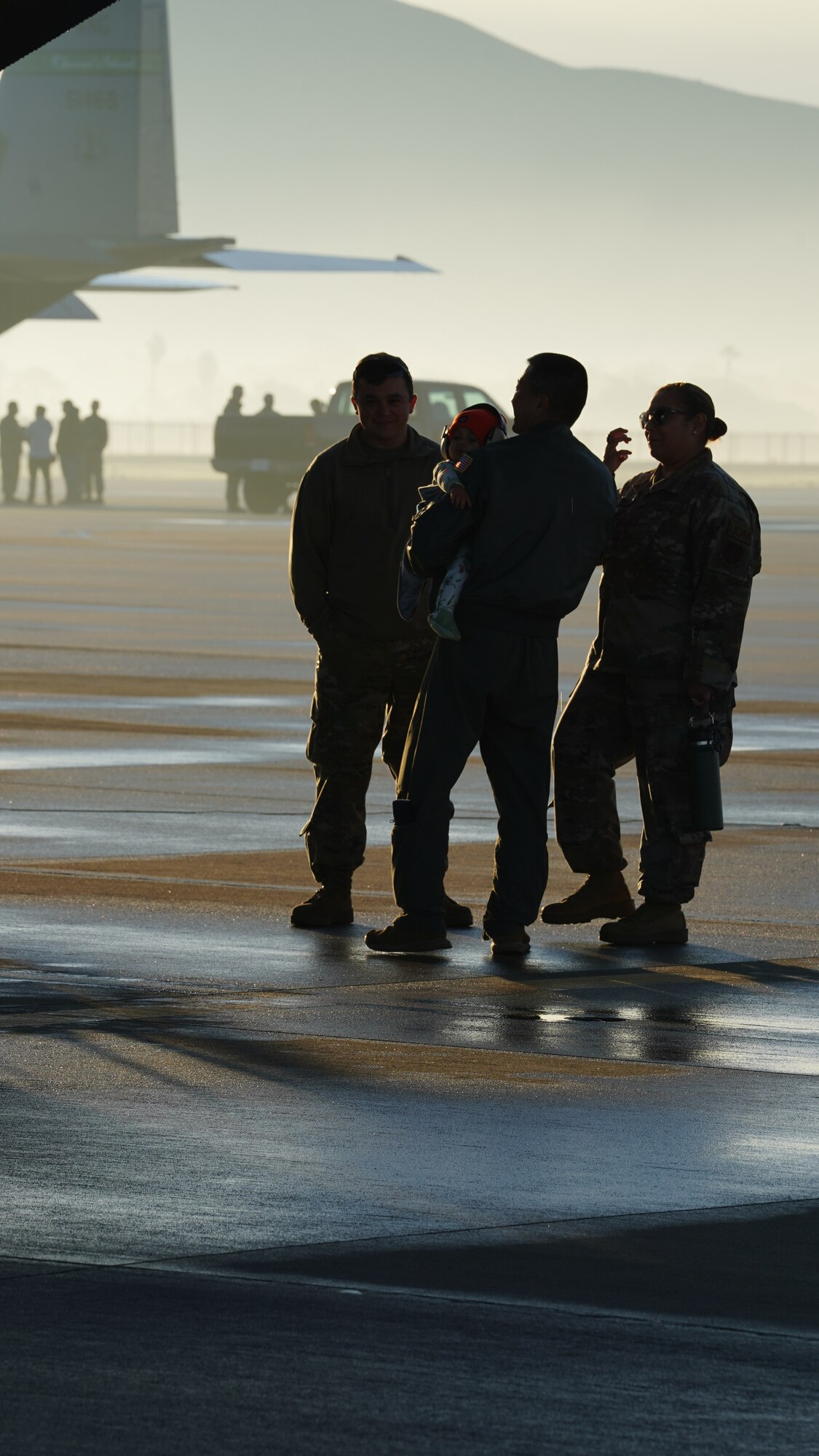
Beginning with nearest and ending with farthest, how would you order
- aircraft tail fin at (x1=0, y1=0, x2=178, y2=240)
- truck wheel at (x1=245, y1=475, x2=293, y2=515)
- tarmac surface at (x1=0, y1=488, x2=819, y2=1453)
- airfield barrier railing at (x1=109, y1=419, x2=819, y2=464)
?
tarmac surface at (x1=0, y1=488, x2=819, y2=1453), truck wheel at (x1=245, y1=475, x2=293, y2=515), aircraft tail fin at (x1=0, y1=0, x2=178, y2=240), airfield barrier railing at (x1=109, y1=419, x2=819, y2=464)

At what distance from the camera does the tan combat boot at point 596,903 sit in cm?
901

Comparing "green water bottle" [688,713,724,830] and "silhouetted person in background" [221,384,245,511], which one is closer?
"green water bottle" [688,713,724,830]

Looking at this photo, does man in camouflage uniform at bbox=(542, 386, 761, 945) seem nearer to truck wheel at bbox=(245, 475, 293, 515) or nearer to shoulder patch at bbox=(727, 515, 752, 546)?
shoulder patch at bbox=(727, 515, 752, 546)

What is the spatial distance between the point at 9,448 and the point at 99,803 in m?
56.7

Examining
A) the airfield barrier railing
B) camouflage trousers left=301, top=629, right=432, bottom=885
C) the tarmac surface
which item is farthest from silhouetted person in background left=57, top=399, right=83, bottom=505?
the airfield barrier railing

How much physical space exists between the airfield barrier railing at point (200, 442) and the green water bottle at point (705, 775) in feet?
529

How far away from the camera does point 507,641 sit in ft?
27.8

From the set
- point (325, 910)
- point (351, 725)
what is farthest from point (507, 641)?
point (325, 910)

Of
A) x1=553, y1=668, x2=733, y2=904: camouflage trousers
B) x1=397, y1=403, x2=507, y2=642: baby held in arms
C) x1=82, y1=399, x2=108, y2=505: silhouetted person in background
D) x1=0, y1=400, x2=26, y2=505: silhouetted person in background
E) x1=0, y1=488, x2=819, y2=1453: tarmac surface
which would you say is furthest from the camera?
x1=0, y1=400, x2=26, y2=505: silhouetted person in background

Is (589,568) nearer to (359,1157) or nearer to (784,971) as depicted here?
(784,971)

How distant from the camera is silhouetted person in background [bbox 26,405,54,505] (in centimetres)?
6481

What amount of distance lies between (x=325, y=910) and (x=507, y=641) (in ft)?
4.11

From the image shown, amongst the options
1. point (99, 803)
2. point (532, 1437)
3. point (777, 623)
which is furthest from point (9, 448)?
point (532, 1437)

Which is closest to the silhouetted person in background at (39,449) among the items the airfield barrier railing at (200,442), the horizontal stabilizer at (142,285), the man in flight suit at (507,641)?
the horizontal stabilizer at (142,285)
